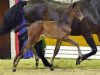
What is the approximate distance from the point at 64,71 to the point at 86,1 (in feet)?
7.58

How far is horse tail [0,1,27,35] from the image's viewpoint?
12250 mm

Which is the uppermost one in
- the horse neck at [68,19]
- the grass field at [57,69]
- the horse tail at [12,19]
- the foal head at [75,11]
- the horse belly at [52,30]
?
the foal head at [75,11]

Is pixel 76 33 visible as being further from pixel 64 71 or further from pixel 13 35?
pixel 13 35

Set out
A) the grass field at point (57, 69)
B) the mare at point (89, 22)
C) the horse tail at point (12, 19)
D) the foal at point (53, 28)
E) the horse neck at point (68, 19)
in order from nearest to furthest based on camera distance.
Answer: the grass field at point (57, 69)
the foal at point (53, 28)
the horse neck at point (68, 19)
the mare at point (89, 22)
the horse tail at point (12, 19)

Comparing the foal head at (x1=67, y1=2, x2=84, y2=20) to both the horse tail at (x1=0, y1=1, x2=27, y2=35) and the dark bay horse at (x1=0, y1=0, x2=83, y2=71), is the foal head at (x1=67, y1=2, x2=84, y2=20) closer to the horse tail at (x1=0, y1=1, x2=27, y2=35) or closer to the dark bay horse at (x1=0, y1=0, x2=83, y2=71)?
the dark bay horse at (x1=0, y1=0, x2=83, y2=71)

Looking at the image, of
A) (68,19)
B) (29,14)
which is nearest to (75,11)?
(68,19)

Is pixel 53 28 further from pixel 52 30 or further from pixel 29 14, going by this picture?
pixel 29 14

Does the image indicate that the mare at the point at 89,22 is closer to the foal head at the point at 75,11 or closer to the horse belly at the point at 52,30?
the foal head at the point at 75,11

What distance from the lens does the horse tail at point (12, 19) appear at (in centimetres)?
1225

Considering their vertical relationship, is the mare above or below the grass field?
above

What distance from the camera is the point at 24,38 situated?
12844 millimetres

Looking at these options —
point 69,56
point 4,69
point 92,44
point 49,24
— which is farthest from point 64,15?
point 69,56

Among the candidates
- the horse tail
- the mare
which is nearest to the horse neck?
the mare

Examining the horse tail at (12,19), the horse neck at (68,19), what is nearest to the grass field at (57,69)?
the horse tail at (12,19)
